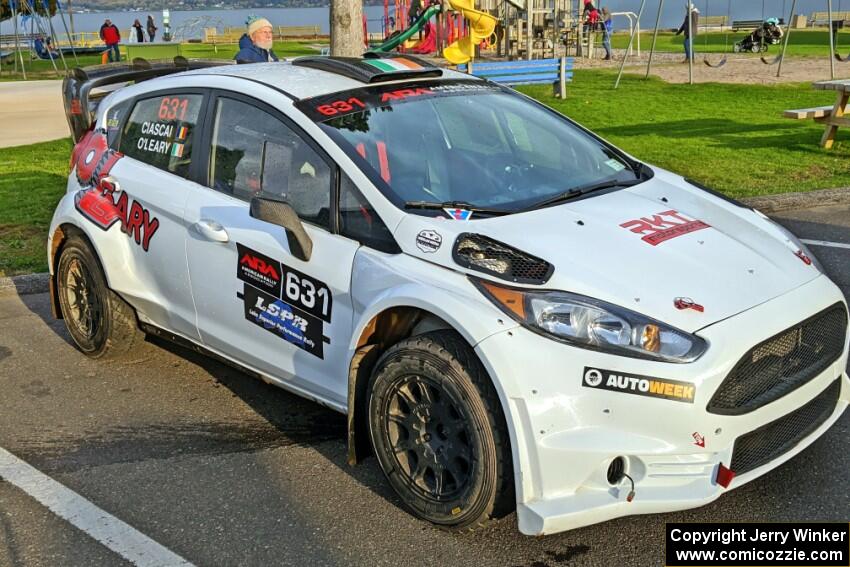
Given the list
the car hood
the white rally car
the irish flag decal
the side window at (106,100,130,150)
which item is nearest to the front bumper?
the white rally car

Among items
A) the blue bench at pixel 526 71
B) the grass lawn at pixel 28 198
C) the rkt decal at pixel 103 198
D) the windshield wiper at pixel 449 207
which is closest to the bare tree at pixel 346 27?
the grass lawn at pixel 28 198

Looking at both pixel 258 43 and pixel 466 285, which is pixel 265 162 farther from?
pixel 258 43

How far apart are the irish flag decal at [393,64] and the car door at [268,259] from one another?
69cm

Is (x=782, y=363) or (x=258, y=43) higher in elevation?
(x=258, y=43)

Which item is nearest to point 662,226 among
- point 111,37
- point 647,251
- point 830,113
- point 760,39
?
point 647,251

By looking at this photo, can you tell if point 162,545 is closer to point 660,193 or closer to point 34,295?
point 660,193

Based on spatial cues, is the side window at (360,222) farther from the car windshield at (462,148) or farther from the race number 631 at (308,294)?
the race number 631 at (308,294)

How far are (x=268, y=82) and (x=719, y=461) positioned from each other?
272 cm

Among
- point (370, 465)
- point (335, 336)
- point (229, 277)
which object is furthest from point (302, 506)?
point (229, 277)

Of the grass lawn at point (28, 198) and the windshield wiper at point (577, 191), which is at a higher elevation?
the windshield wiper at point (577, 191)

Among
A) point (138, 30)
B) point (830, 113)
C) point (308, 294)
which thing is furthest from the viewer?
point (138, 30)

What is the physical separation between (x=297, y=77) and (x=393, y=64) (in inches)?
20.0

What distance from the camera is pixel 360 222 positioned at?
12.2 ft

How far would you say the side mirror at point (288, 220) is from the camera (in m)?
3.68
